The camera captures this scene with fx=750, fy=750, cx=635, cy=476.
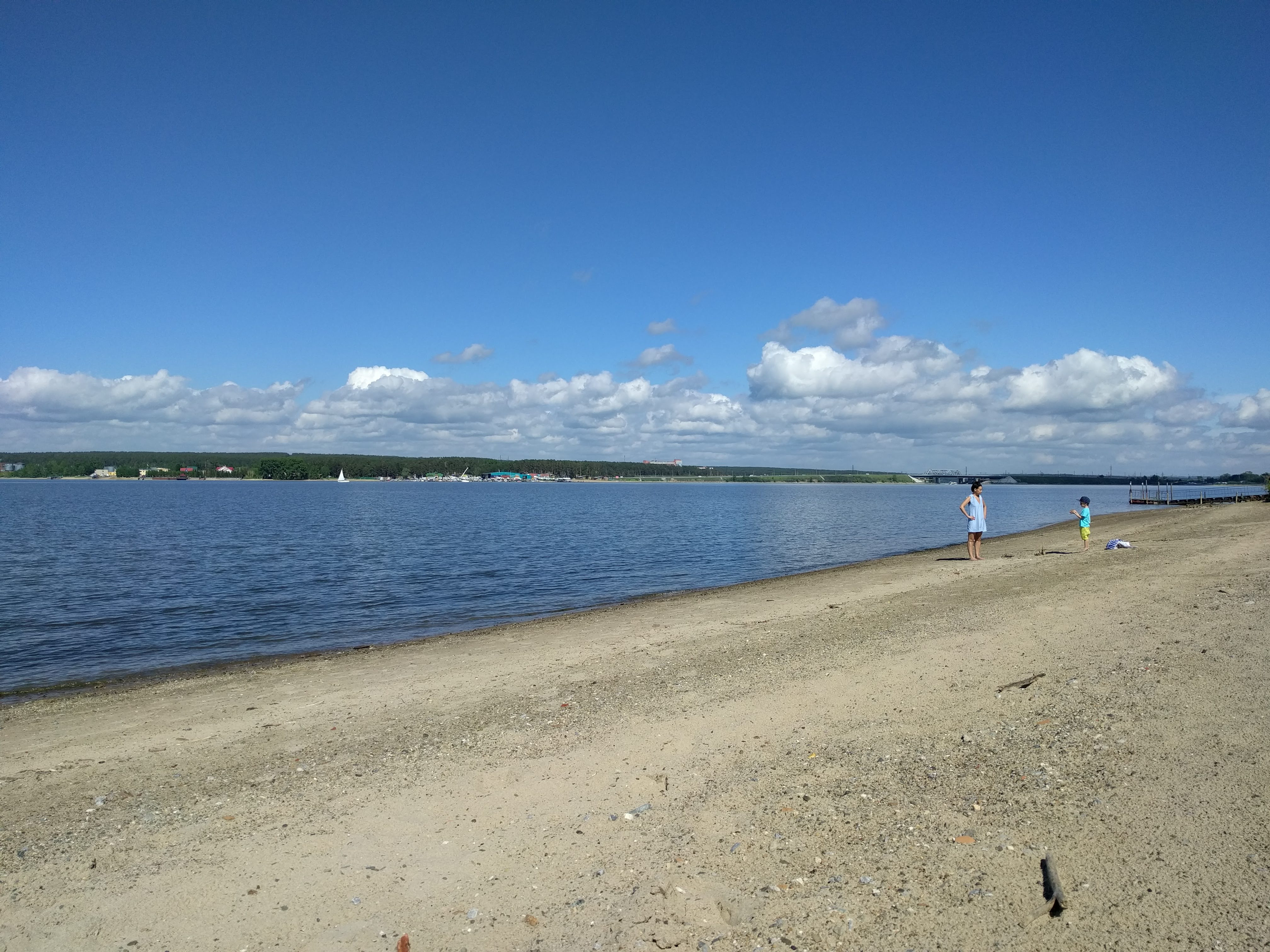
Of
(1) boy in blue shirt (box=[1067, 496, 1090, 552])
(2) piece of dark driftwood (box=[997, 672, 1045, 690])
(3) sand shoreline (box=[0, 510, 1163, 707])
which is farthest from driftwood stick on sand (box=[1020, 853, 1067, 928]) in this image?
(1) boy in blue shirt (box=[1067, 496, 1090, 552])

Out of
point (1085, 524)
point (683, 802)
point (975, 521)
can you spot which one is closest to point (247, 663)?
point (683, 802)

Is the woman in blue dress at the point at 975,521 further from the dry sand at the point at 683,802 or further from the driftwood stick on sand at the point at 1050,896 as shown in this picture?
the driftwood stick on sand at the point at 1050,896

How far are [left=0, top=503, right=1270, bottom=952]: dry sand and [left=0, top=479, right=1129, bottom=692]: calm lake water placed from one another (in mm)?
6090

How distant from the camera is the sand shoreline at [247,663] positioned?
13.3 m

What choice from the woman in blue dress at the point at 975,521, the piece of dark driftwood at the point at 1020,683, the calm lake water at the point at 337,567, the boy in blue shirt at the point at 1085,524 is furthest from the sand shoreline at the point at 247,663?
the boy in blue shirt at the point at 1085,524

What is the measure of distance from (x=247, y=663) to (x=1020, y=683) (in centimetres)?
1424

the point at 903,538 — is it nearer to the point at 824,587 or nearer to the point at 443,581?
the point at 824,587

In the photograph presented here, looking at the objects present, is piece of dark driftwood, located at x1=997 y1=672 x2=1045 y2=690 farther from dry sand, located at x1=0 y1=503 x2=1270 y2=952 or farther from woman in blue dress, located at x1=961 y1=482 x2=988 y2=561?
woman in blue dress, located at x1=961 y1=482 x2=988 y2=561

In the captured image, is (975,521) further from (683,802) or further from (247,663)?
(247,663)

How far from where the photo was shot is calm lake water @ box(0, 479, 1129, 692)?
17.9 m

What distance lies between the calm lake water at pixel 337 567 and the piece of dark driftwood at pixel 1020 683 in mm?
13108

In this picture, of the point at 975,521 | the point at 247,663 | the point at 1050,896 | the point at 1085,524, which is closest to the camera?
the point at 1050,896

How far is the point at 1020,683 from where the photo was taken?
9.18 meters

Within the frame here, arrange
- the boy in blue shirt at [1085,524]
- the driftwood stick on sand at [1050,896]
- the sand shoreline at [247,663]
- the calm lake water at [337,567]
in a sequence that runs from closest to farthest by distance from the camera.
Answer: the driftwood stick on sand at [1050,896] → the sand shoreline at [247,663] → the calm lake water at [337,567] → the boy in blue shirt at [1085,524]
